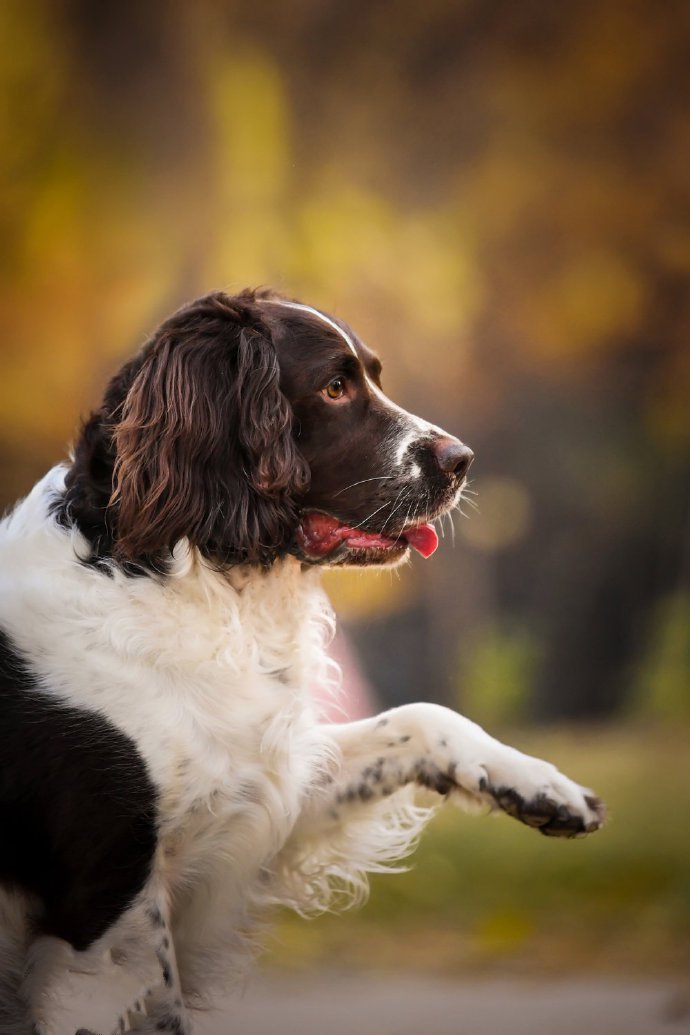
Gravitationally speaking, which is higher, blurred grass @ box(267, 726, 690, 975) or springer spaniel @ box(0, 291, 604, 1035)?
springer spaniel @ box(0, 291, 604, 1035)

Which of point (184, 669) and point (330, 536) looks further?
point (330, 536)

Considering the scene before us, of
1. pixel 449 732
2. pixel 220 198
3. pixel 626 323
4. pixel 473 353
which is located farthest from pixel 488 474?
pixel 449 732

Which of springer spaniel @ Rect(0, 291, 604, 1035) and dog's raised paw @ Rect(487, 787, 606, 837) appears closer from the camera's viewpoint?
springer spaniel @ Rect(0, 291, 604, 1035)

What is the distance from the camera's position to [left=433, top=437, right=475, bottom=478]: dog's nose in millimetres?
2209

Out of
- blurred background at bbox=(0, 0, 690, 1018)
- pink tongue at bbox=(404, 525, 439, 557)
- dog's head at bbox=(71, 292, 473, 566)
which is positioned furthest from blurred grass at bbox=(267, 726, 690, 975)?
dog's head at bbox=(71, 292, 473, 566)

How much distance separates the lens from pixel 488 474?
264 inches

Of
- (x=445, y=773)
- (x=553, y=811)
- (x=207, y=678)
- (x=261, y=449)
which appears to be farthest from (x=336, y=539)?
(x=553, y=811)

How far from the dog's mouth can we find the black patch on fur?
1.77 ft

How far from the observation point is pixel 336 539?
2.22 m

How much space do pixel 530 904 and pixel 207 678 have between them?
7.51 feet

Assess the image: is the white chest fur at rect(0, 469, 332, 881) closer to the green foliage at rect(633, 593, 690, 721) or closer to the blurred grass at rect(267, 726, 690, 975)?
the blurred grass at rect(267, 726, 690, 975)

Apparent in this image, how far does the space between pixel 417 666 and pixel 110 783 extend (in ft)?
15.2

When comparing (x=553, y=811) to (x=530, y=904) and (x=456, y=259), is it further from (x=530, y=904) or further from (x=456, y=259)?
(x=456, y=259)

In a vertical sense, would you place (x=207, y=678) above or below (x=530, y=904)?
above
